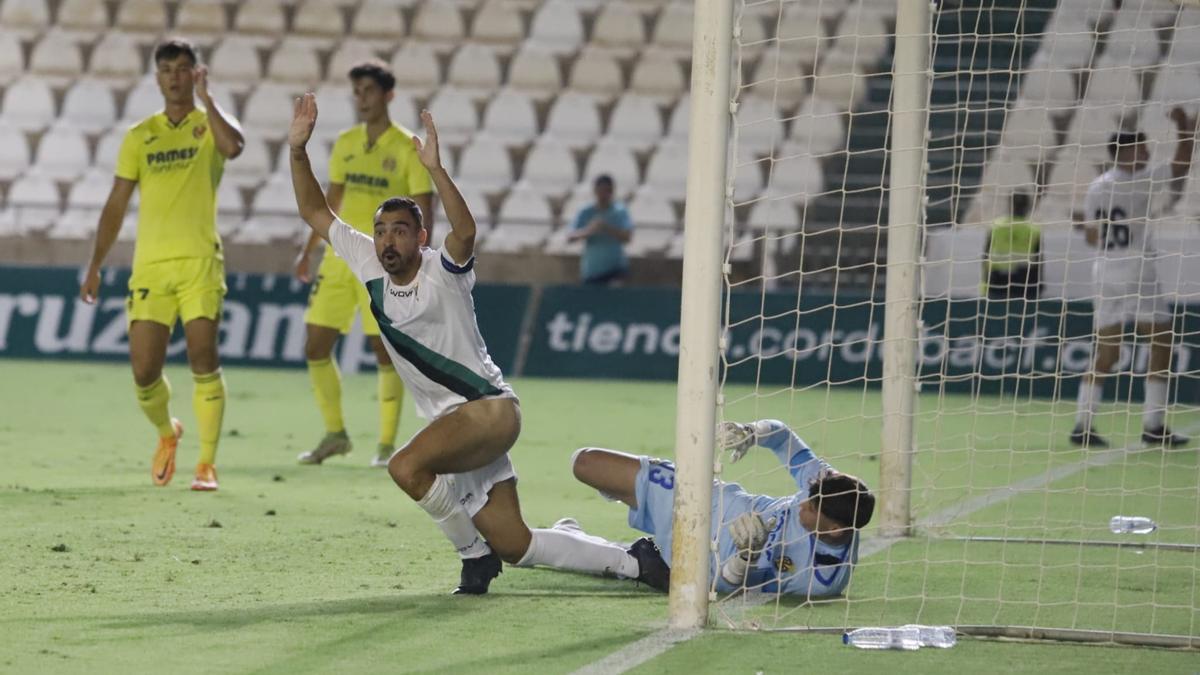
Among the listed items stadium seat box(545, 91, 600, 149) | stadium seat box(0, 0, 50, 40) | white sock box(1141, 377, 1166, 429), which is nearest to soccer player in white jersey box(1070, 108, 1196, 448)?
white sock box(1141, 377, 1166, 429)

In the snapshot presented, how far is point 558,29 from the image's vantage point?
821 inches

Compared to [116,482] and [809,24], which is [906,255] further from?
[809,24]

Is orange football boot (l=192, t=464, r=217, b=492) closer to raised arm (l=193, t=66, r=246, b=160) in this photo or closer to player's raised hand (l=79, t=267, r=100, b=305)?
player's raised hand (l=79, t=267, r=100, b=305)

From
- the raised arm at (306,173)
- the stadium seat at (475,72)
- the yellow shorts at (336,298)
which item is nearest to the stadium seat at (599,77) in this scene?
the stadium seat at (475,72)

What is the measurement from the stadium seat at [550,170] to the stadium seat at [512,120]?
40 centimetres

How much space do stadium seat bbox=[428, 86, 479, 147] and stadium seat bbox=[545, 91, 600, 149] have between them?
86 centimetres

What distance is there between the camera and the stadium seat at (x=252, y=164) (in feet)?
65.8

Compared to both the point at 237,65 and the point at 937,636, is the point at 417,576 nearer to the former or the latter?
the point at 937,636

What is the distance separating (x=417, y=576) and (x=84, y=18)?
16.9m

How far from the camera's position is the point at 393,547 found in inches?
283

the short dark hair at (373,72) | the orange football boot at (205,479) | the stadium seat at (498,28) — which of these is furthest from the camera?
the stadium seat at (498,28)

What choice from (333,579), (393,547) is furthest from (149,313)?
(333,579)

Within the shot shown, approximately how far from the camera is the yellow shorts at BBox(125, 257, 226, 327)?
8.68 m

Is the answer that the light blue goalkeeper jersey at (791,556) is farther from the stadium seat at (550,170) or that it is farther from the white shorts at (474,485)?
the stadium seat at (550,170)
